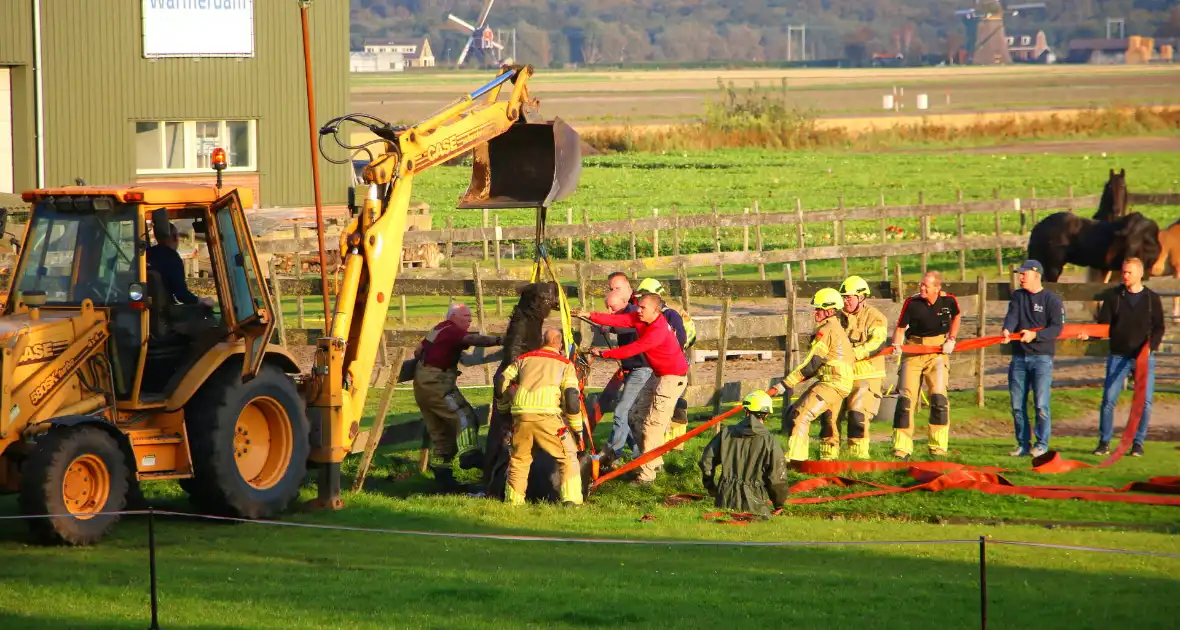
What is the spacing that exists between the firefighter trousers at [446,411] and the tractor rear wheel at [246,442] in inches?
72.1

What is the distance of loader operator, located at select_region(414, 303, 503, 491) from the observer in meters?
14.1

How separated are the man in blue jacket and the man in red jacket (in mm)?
3512

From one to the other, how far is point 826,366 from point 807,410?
486 millimetres

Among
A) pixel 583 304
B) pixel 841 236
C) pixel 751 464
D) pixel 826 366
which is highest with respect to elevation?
pixel 841 236

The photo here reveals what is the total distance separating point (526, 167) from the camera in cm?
1428

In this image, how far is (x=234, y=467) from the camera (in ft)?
38.7

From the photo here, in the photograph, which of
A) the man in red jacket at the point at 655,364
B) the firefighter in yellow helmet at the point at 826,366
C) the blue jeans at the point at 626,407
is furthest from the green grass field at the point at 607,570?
the firefighter in yellow helmet at the point at 826,366

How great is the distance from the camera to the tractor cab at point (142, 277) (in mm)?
11375

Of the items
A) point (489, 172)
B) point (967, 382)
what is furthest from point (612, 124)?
point (489, 172)

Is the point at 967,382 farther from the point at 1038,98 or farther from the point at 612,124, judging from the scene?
the point at 1038,98

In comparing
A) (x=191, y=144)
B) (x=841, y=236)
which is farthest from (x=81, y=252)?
(x=191, y=144)

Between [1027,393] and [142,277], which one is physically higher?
[142,277]

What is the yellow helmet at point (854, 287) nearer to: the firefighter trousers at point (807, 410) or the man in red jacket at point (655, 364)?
the firefighter trousers at point (807, 410)

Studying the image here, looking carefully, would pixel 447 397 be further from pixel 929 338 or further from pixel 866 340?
pixel 929 338
